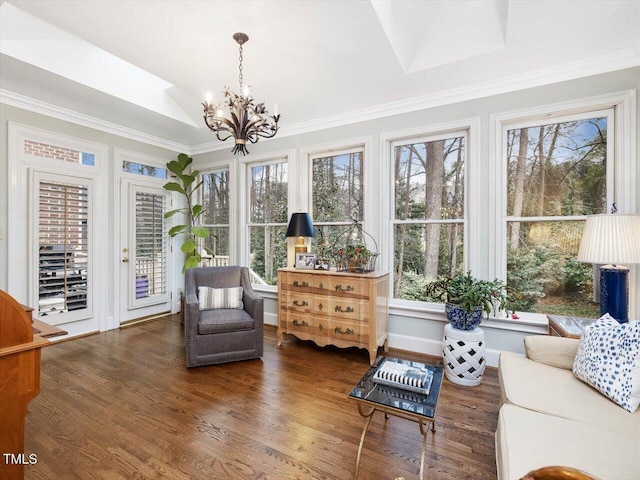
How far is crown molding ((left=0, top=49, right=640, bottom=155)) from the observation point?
8.16 ft

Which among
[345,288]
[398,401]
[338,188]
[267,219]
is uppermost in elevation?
[338,188]

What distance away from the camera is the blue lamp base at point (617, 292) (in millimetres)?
2010

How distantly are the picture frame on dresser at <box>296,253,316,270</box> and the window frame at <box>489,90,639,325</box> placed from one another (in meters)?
1.89

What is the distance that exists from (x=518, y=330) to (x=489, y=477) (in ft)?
5.30

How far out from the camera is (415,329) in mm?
3289

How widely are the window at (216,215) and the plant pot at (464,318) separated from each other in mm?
3429

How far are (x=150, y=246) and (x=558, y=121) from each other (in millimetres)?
5243

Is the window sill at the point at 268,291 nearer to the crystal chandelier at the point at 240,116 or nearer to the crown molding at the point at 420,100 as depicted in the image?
→ the crown molding at the point at 420,100

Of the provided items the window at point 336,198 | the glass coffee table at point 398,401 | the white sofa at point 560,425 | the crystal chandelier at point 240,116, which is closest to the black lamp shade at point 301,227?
the window at point 336,198

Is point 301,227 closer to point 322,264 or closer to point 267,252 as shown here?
point 322,264

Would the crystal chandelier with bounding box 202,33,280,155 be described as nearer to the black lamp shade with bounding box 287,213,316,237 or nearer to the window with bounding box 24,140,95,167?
the black lamp shade with bounding box 287,213,316,237

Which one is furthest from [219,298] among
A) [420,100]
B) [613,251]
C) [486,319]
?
[613,251]

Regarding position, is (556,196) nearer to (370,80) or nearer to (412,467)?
(370,80)

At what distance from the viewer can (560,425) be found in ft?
4.28
